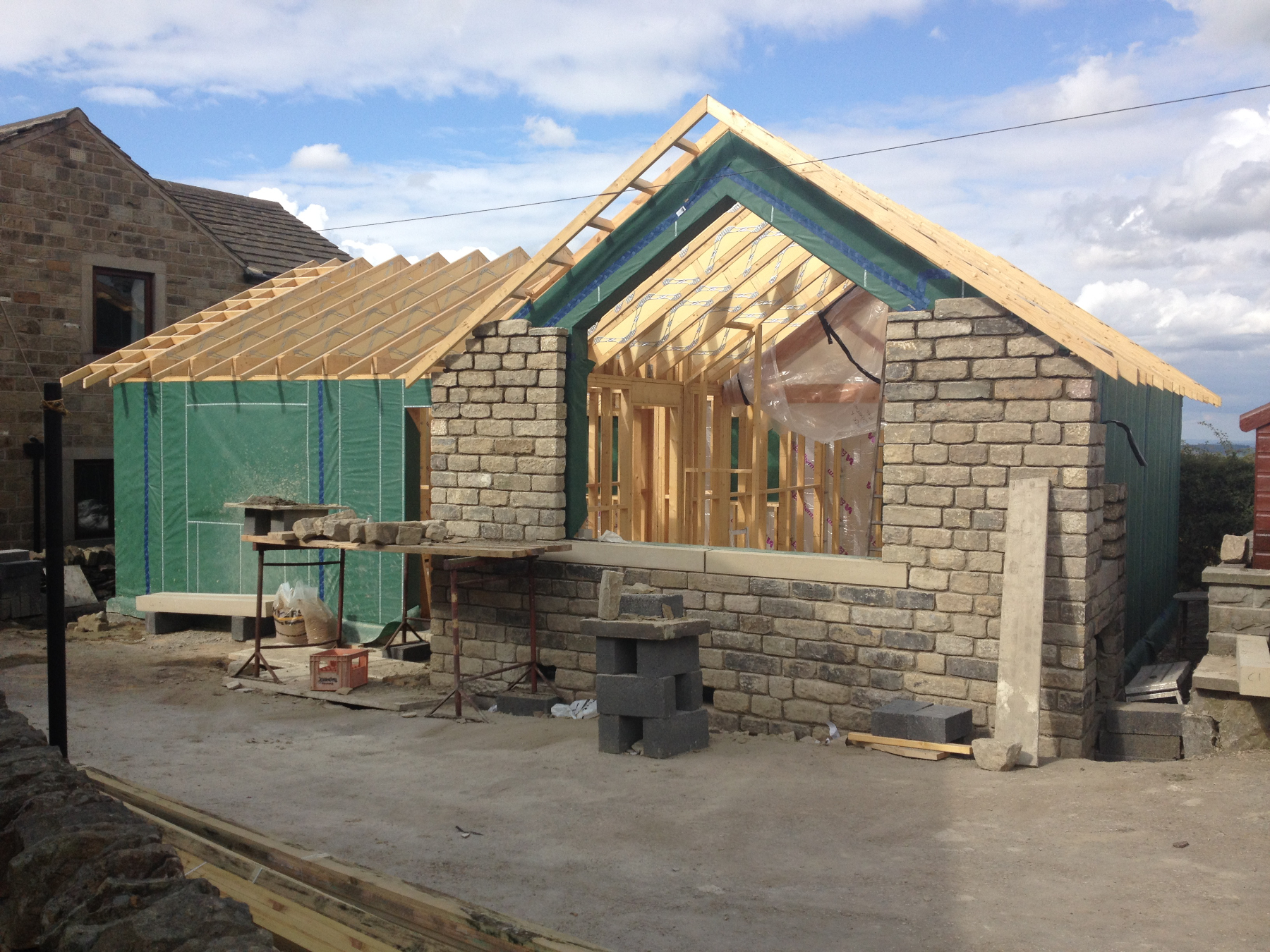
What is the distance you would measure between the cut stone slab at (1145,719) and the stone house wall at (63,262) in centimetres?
1467

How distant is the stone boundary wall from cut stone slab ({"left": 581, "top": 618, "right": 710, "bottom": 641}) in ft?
13.8

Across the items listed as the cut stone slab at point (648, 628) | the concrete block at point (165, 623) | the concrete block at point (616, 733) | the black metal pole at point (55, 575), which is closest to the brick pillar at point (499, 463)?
the cut stone slab at point (648, 628)

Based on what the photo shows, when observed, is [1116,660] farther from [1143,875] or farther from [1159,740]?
[1143,875]

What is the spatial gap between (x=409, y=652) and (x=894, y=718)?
581 cm

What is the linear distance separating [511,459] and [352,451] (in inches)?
139

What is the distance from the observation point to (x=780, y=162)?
27.9 ft

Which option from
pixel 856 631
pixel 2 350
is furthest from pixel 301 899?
pixel 2 350

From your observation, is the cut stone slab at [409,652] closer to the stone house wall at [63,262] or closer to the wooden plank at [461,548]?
the wooden plank at [461,548]

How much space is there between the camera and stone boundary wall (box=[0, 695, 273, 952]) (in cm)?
307

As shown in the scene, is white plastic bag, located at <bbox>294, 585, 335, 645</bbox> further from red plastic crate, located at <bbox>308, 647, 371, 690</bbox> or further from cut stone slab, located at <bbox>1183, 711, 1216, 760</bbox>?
cut stone slab, located at <bbox>1183, 711, 1216, 760</bbox>

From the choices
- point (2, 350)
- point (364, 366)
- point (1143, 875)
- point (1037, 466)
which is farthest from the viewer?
point (2, 350)

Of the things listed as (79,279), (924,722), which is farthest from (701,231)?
(79,279)

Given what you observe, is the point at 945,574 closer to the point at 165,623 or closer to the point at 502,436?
the point at 502,436

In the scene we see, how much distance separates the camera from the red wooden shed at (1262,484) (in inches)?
368
